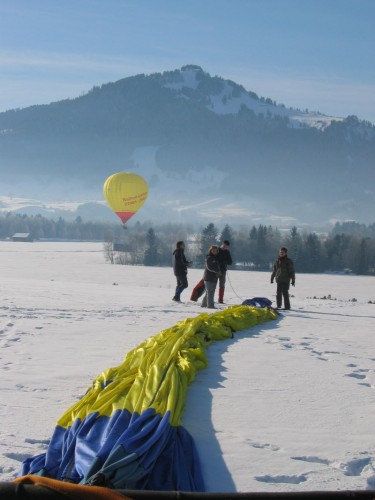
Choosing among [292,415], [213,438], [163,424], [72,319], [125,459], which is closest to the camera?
[125,459]

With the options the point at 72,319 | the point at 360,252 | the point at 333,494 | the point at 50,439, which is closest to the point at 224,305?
the point at 72,319

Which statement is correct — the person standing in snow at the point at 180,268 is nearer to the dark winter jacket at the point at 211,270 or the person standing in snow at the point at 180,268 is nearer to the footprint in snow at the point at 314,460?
the dark winter jacket at the point at 211,270

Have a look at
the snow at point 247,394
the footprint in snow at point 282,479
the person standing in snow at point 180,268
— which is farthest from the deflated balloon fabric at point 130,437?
the person standing in snow at point 180,268

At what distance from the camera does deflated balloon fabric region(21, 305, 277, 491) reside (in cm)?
434

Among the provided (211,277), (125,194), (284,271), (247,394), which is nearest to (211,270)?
(211,277)

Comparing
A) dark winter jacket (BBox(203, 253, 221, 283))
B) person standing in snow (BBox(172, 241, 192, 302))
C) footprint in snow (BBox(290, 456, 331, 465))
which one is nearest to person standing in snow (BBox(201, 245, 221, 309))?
dark winter jacket (BBox(203, 253, 221, 283))

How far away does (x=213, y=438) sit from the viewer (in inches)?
216

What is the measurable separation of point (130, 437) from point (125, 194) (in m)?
39.8

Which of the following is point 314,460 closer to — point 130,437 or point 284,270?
point 130,437

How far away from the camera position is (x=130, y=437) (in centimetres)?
476

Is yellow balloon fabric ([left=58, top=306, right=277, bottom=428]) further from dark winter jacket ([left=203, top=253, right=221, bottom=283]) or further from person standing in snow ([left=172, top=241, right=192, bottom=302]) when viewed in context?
person standing in snow ([left=172, top=241, right=192, bottom=302])

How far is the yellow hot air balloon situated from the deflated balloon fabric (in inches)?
1474

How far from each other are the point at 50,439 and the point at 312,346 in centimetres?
618

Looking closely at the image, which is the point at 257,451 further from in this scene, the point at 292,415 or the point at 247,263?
the point at 247,263
